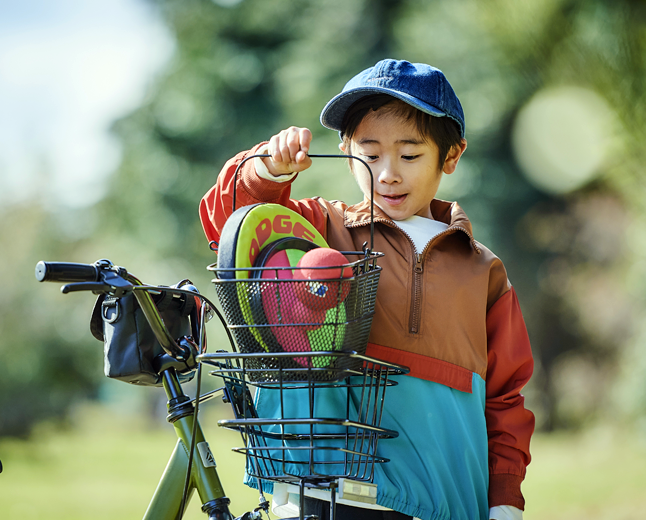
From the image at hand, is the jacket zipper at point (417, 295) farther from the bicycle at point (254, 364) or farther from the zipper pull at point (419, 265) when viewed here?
the bicycle at point (254, 364)

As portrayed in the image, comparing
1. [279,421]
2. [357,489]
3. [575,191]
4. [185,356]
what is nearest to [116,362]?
[185,356]

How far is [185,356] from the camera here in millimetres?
1602

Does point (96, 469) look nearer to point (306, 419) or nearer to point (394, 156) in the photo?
point (394, 156)

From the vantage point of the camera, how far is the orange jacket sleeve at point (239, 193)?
1613 mm

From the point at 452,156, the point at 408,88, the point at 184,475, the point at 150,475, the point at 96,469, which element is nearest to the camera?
the point at 184,475

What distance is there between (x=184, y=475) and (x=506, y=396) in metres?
0.91

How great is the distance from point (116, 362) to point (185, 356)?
0.16 metres

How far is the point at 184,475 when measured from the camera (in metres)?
1.58

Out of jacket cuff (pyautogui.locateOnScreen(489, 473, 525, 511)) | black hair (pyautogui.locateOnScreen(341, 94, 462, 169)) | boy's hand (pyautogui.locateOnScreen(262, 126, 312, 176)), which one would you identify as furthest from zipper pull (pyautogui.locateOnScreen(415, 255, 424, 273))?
jacket cuff (pyautogui.locateOnScreen(489, 473, 525, 511))

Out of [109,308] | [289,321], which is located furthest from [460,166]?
[289,321]

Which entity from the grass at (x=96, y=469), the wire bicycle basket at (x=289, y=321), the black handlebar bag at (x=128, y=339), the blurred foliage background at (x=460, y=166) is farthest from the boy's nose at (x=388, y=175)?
the grass at (x=96, y=469)

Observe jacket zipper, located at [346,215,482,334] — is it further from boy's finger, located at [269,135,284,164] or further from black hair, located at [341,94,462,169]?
boy's finger, located at [269,135,284,164]

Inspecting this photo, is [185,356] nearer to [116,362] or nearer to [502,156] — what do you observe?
[116,362]

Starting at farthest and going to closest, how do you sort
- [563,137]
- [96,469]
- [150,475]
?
[96,469], [150,475], [563,137]
